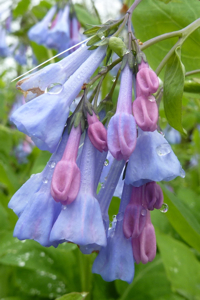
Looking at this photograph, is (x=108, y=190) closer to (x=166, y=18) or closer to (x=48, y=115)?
(x=48, y=115)

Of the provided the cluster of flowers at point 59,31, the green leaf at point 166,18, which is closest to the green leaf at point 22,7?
the cluster of flowers at point 59,31

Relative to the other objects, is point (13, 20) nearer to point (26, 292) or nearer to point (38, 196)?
point (26, 292)

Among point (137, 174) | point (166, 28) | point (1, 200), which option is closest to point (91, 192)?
point (137, 174)

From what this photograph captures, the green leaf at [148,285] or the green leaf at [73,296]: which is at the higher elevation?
the green leaf at [73,296]

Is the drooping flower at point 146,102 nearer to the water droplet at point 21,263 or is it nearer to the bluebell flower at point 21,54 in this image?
the water droplet at point 21,263

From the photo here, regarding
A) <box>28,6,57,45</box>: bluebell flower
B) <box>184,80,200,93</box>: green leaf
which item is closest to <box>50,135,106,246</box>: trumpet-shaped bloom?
<box>184,80,200,93</box>: green leaf

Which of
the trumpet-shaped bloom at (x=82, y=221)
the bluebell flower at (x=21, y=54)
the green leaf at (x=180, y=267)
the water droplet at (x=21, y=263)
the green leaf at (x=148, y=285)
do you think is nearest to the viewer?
the trumpet-shaped bloom at (x=82, y=221)


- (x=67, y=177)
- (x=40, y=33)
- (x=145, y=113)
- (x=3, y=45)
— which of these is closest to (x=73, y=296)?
(x=67, y=177)
